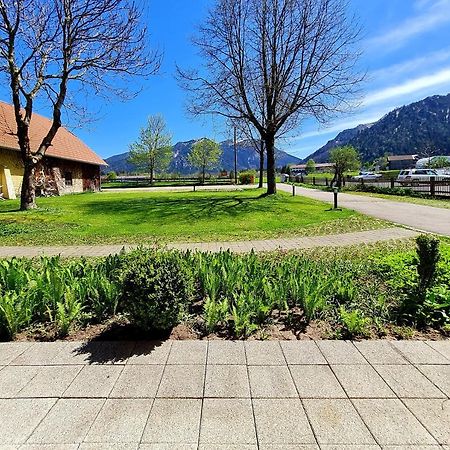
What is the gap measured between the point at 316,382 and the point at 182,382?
1.02m

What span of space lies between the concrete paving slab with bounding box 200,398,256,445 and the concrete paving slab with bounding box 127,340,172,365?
0.71 m

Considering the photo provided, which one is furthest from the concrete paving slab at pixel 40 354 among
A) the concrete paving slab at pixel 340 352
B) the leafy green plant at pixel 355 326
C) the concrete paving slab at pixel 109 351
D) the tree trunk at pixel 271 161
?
the tree trunk at pixel 271 161

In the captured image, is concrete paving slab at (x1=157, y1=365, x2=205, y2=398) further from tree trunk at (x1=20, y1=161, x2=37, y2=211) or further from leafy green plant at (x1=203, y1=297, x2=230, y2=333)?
tree trunk at (x1=20, y1=161, x2=37, y2=211)

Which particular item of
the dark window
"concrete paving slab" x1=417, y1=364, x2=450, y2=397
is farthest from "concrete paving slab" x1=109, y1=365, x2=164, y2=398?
the dark window

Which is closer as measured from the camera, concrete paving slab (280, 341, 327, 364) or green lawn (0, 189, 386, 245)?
concrete paving slab (280, 341, 327, 364)

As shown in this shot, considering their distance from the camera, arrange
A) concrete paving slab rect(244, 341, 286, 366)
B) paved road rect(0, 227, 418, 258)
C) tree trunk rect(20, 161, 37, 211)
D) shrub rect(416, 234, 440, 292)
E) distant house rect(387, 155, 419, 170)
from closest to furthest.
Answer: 1. concrete paving slab rect(244, 341, 286, 366)
2. shrub rect(416, 234, 440, 292)
3. paved road rect(0, 227, 418, 258)
4. tree trunk rect(20, 161, 37, 211)
5. distant house rect(387, 155, 419, 170)

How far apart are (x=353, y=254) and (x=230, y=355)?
4760 millimetres

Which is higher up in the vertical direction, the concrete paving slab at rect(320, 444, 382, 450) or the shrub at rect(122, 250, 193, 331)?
the shrub at rect(122, 250, 193, 331)

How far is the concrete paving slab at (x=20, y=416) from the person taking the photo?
1951 mm

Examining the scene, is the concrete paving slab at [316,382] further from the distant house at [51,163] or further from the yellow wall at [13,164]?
the yellow wall at [13,164]

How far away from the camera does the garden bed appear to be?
3.23 metres

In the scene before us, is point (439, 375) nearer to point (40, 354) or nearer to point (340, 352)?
point (340, 352)

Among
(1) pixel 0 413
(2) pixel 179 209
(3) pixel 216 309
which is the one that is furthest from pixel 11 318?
(2) pixel 179 209

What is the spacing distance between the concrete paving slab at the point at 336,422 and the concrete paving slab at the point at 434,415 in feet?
1.27
